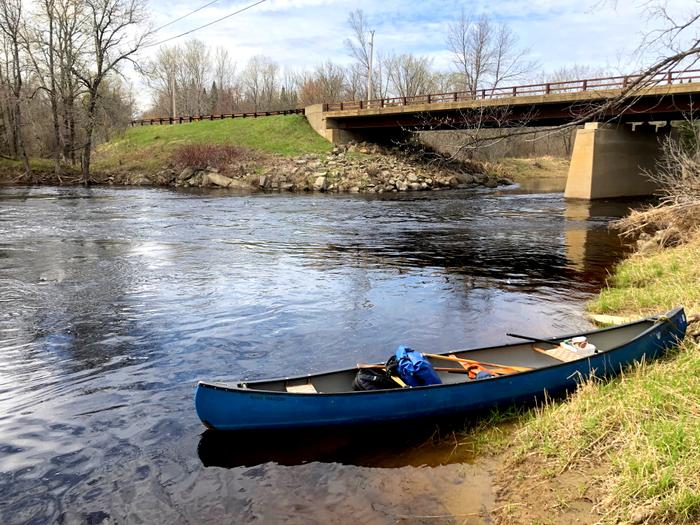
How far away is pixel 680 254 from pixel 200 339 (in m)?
10.4

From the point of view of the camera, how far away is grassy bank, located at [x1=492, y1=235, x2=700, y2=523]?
13.8 ft

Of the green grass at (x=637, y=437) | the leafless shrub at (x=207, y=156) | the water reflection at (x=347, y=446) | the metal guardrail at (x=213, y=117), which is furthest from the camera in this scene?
the metal guardrail at (x=213, y=117)

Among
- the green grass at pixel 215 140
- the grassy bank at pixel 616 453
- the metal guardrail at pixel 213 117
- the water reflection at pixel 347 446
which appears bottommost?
the water reflection at pixel 347 446

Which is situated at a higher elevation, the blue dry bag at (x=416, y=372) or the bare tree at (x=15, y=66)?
the bare tree at (x=15, y=66)

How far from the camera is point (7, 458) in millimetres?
5898

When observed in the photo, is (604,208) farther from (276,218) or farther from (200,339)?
(200,339)

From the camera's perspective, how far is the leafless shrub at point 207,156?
43.4 m

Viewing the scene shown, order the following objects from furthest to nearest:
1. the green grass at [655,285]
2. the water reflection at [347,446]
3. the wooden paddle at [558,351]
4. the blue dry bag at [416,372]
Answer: the green grass at [655,285], the wooden paddle at [558,351], the blue dry bag at [416,372], the water reflection at [347,446]

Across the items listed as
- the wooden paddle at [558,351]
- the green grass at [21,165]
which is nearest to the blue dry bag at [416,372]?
the wooden paddle at [558,351]

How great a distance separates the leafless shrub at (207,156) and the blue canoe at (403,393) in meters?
38.3

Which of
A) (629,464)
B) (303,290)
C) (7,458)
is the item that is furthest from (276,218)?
(629,464)

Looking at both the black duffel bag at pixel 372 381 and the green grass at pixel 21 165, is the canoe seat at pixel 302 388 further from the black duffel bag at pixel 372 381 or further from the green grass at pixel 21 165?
the green grass at pixel 21 165

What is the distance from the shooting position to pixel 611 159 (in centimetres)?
3338

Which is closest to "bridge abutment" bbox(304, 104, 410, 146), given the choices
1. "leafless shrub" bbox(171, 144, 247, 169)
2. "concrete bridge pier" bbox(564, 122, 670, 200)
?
"leafless shrub" bbox(171, 144, 247, 169)
